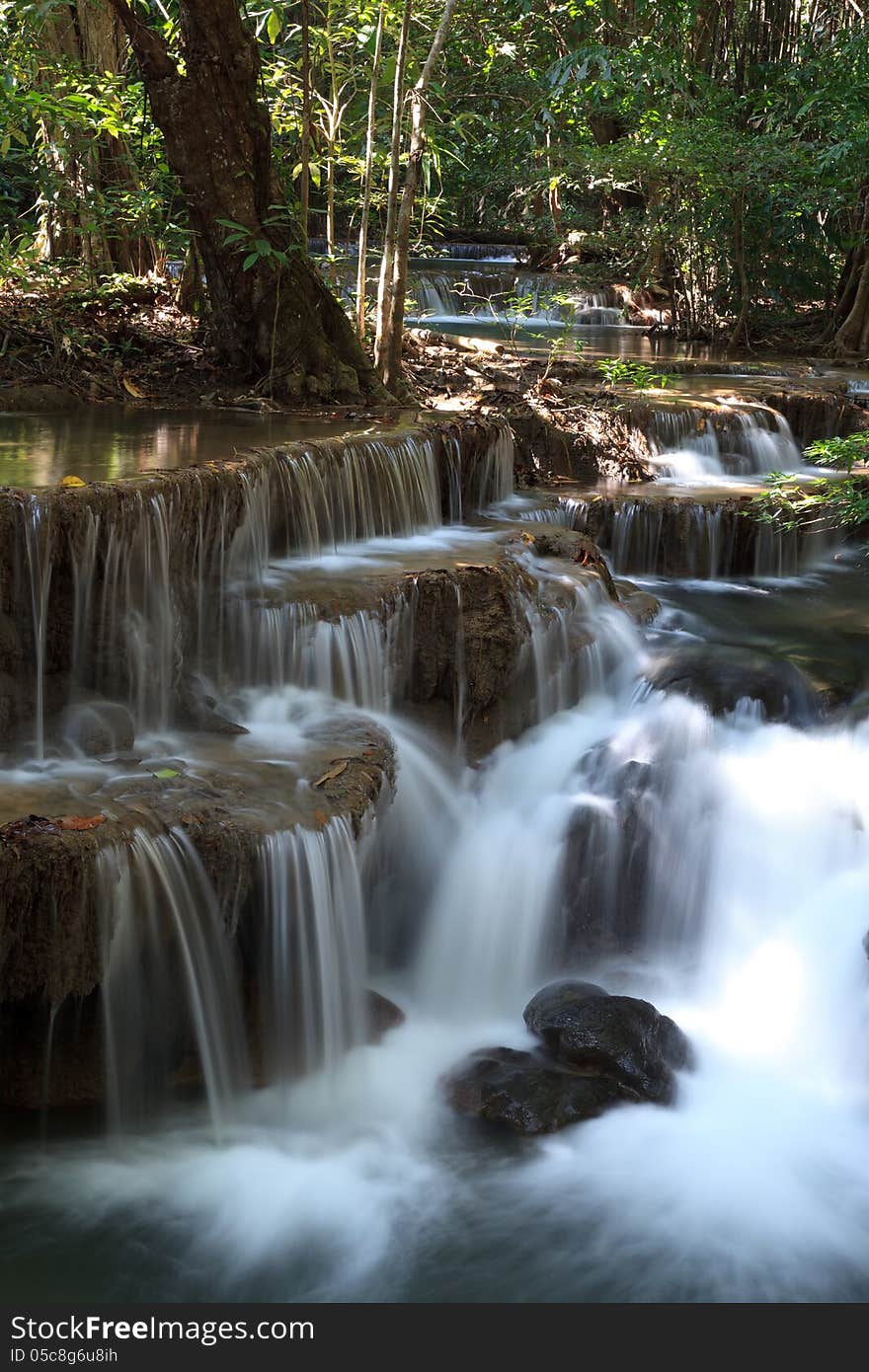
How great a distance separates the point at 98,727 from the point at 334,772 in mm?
1010

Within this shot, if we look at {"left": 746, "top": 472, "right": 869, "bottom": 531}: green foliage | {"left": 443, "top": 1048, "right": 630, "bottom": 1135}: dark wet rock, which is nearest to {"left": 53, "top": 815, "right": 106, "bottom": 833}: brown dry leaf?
{"left": 443, "top": 1048, "right": 630, "bottom": 1135}: dark wet rock

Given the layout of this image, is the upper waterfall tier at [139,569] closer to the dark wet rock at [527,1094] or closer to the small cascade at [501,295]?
the dark wet rock at [527,1094]

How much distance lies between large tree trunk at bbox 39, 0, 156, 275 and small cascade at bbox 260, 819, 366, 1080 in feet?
21.8

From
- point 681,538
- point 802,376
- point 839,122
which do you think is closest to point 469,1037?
point 681,538

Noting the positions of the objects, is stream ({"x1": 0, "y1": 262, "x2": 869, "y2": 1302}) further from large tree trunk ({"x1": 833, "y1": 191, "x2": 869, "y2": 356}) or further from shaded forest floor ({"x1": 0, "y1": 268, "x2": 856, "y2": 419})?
large tree trunk ({"x1": 833, "y1": 191, "x2": 869, "y2": 356})

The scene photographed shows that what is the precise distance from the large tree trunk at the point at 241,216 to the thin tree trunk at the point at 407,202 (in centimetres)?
23

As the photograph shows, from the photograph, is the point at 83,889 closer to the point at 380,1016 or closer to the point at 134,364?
the point at 380,1016

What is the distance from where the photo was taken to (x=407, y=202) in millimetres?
9336

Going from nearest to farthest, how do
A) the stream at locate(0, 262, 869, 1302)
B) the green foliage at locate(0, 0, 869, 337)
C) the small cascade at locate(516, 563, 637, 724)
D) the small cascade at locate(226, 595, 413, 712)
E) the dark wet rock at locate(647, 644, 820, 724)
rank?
the stream at locate(0, 262, 869, 1302) < the small cascade at locate(226, 595, 413, 712) < the dark wet rock at locate(647, 644, 820, 724) < the small cascade at locate(516, 563, 637, 724) < the green foliage at locate(0, 0, 869, 337)

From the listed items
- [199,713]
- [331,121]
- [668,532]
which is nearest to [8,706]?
[199,713]

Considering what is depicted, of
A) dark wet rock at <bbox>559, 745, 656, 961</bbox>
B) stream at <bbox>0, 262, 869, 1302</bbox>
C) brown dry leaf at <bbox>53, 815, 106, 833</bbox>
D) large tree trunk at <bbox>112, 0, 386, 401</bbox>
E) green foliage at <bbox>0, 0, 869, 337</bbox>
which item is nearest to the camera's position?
stream at <bbox>0, 262, 869, 1302</bbox>

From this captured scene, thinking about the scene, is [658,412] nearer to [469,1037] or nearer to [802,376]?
[802,376]

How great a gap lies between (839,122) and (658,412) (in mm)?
4294

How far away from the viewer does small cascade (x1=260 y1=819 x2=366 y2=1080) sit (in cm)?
489
